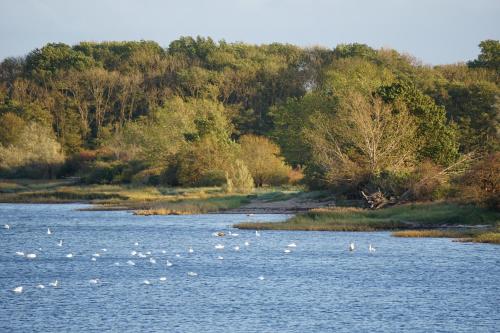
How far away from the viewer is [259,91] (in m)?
121

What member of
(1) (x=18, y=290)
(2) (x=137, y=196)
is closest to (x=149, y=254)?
(1) (x=18, y=290)

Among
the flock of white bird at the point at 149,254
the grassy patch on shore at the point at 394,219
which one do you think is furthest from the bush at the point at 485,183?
the flock of white bird at the point at 149,254

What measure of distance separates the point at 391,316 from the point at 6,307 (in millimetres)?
Result: 11832

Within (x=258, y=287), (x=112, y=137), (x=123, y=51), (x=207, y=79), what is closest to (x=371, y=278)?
(x=258, y=287)

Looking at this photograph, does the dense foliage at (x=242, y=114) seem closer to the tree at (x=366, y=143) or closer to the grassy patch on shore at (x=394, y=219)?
the tree at (x=366, y=143)

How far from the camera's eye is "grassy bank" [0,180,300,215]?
238 feet

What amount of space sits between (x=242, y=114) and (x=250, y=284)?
267ft

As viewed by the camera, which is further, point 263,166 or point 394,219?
point 263,166

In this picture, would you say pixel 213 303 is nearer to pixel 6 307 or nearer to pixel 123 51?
pixel 6 307

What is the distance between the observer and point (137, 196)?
82812 mm

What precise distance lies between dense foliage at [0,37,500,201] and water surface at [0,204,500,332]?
52.0 feet

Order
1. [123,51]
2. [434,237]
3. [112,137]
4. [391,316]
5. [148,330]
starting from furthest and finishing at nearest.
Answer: [123,51] → [112,137] → [434,237] → [391,316] → [148,330]

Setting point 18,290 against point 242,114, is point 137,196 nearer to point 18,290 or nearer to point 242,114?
point 242,114

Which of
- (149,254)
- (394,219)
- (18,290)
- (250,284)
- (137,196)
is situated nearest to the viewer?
(18,290)
